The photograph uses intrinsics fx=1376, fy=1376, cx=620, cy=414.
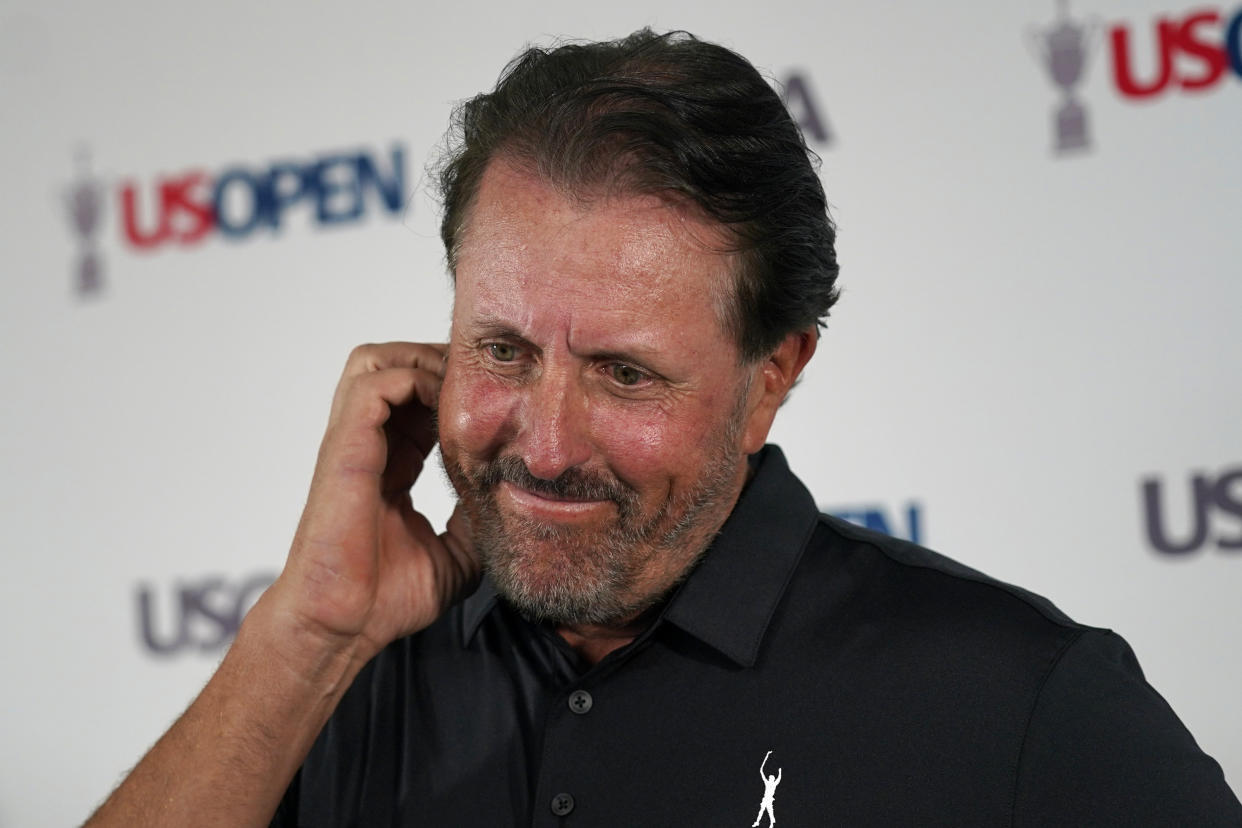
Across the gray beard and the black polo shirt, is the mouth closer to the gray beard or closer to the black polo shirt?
the gray beard

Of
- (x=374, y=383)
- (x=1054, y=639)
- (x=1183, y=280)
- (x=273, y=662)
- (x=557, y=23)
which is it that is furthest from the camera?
(x=557, y=23)

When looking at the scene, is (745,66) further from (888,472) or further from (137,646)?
(137,646)

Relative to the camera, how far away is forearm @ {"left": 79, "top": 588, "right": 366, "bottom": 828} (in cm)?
148

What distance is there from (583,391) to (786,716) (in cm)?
41

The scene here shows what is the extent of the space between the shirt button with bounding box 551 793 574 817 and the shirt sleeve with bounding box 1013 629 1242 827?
1.48ft

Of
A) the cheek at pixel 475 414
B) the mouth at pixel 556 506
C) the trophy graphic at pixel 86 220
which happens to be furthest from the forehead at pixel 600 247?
the trophy graphic at pixel 86 220

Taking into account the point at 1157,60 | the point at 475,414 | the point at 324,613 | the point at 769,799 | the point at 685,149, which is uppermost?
the point at 1157,60

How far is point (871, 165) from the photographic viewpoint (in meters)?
2.65

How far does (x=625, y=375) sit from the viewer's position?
149 centimetres

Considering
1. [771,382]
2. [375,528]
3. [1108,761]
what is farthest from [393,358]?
[1108,761]

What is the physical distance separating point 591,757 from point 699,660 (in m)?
0.16

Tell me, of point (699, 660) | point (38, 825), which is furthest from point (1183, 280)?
Answer: point (38, 825)

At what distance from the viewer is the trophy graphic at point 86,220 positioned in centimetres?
311

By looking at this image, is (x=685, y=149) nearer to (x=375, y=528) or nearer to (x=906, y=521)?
(x=375, y=528)
